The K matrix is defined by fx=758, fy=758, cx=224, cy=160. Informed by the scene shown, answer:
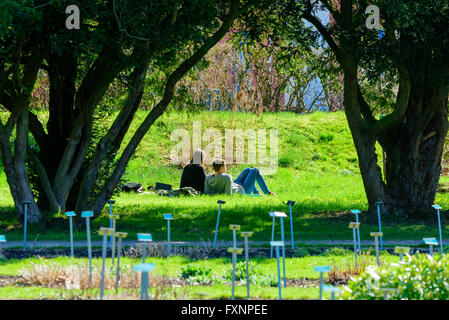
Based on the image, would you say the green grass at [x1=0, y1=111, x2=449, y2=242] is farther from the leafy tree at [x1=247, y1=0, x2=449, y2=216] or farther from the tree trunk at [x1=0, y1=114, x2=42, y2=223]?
the leafy tree at [x1=247, y1=0, x2=449, y2=216]

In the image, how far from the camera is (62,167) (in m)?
14.0

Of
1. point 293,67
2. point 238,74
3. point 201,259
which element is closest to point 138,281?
point 201,259

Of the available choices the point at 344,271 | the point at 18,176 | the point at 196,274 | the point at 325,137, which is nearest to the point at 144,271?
the point at 196,274

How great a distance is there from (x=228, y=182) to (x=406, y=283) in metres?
13.4

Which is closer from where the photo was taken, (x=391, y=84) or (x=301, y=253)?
(x=301, y=253)

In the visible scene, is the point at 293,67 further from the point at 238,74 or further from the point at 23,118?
the point at 238,74

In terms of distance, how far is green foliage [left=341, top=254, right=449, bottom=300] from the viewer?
5496 millimetres

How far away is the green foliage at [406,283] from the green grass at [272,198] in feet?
22.7

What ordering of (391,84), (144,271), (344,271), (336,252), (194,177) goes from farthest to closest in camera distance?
(194,177) < (391,84) < (336,252) < (344,271) < (144,271)

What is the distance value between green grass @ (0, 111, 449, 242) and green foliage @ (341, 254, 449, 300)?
692cm

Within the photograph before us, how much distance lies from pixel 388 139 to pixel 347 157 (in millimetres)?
10863

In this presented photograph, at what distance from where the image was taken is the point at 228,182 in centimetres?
1888

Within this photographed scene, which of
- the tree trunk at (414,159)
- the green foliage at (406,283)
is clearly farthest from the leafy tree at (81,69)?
the green foliage at (406,283)

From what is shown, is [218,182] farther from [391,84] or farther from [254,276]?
[254,276]
